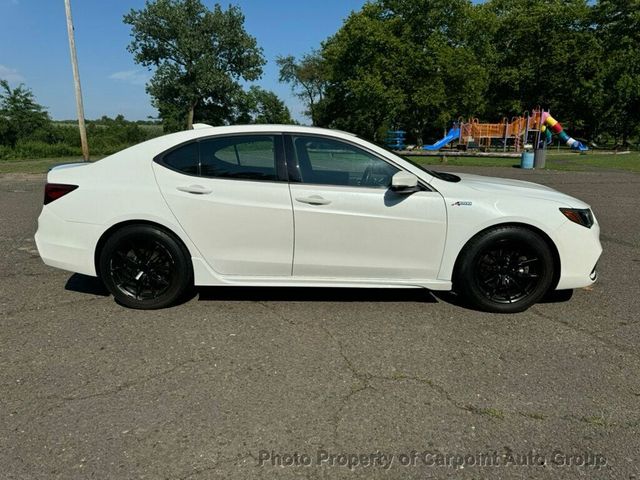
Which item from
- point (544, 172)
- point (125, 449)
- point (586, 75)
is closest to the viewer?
point (125, 449)

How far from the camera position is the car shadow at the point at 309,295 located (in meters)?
4.31

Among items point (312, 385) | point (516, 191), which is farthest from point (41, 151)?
point (312, 385)

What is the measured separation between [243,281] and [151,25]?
1966 inches

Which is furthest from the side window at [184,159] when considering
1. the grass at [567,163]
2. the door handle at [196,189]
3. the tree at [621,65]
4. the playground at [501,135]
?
the tree at [621,65]

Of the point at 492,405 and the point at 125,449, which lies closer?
the point at 125,449

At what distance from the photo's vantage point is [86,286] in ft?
15.2

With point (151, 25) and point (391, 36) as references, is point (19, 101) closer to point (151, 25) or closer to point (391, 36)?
point (151, 25)

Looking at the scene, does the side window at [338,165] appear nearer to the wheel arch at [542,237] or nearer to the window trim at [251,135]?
the window trim at [251,135]

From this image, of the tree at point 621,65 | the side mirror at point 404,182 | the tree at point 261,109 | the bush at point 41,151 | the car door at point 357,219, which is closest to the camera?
the side mirror at point 404,182

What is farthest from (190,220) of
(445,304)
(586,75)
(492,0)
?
(492,0)

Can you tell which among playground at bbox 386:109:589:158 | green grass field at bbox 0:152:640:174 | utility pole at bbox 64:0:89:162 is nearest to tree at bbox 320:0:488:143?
playground at bbox 386:109:589:158

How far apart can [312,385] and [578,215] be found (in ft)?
8.82

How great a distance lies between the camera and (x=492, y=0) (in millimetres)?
49406

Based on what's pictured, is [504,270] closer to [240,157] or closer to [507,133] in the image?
[240,157]
